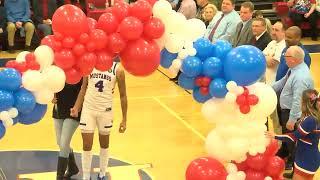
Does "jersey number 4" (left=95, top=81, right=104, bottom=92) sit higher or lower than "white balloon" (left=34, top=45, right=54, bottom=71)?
lower

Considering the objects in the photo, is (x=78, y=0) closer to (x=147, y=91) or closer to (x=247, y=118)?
(x=147, y=91)

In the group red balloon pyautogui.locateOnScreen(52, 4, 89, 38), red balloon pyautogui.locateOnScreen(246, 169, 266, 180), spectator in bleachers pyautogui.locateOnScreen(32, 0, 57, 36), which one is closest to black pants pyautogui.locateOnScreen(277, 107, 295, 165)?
red balloon pyautogui.locateOnScreen(246, 169, 266, 180)

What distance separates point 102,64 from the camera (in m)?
4.09

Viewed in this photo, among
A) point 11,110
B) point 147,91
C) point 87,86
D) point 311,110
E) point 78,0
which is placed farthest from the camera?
point 78,0

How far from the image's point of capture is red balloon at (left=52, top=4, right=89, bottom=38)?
3.95m

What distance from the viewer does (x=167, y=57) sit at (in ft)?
14.6

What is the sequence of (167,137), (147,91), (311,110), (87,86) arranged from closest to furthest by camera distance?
(311,110), (87,86), (167,137), (147,91)

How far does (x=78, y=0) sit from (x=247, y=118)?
38.1 ft

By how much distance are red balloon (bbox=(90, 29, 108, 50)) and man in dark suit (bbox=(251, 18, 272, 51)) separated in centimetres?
416

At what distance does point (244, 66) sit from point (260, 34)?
3942mm

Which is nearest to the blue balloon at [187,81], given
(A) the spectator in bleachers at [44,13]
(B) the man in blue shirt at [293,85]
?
(B) the man in blue shirt at [293,85]

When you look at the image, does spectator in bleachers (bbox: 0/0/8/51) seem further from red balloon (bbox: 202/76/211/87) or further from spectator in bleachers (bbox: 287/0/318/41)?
red balloon (bbox: 202/76/211/87)

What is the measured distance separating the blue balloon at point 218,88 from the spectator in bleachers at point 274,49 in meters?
3.71

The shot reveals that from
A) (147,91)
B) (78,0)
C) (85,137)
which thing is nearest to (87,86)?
(85,137)
